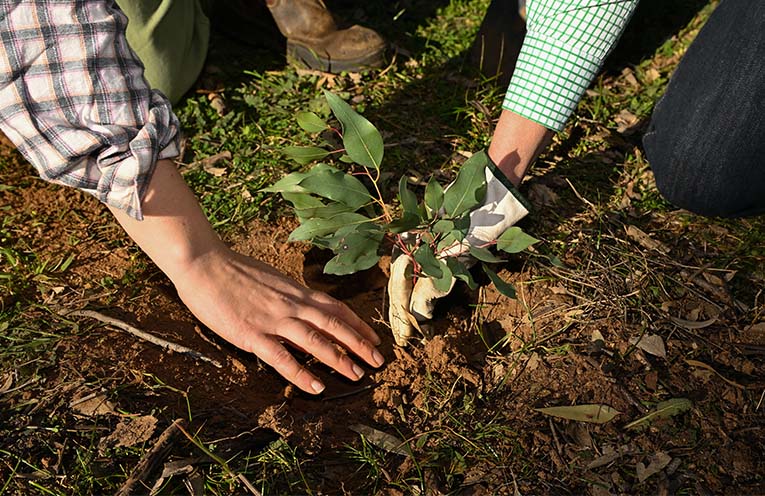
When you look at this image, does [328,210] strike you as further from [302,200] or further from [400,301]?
[400,301]

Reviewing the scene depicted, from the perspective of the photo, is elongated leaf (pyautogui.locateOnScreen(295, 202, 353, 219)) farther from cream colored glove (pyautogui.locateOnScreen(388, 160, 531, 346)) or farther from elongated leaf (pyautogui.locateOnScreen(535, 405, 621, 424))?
elongated leaf (pyautogui.locateOnScreen(535, 405, 621, 424))

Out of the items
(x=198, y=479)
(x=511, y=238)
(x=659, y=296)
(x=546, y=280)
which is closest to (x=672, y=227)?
(x=659, y=296)

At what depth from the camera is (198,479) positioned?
138cm

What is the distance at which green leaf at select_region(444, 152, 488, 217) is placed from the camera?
1.39 m

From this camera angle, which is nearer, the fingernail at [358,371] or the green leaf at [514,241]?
the green leaf at [514,241]

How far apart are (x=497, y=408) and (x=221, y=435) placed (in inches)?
24.1

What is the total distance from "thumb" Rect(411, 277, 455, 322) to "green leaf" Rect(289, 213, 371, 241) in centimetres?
26

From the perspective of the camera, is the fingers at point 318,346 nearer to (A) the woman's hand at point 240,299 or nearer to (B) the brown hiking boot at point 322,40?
(A) the woman's hand at point 240,299

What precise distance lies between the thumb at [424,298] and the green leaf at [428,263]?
0.22 meters

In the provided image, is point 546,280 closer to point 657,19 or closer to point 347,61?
point 347,61

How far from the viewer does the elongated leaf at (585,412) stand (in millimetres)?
1485

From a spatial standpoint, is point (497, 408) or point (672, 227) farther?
point (672, 227)

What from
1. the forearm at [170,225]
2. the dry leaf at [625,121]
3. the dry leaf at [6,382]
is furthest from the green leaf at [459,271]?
the dry leaf at [625,121]

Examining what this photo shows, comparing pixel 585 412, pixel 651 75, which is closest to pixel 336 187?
pixel 585 412
